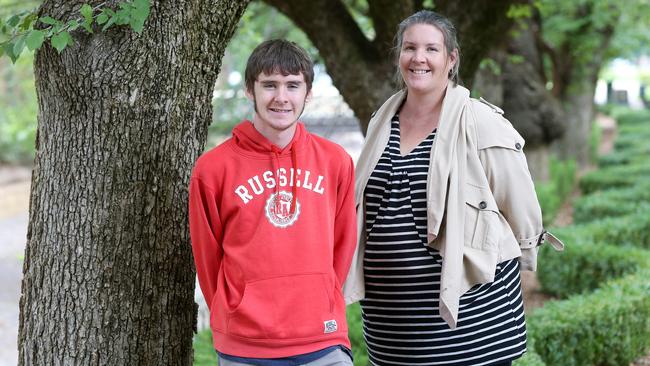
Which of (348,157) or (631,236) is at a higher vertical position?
(348,157)

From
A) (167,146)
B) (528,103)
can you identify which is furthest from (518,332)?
(528,103)

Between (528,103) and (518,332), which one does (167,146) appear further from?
(528,103)

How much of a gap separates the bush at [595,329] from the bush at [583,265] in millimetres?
1174

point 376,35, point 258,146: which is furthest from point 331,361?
point 376,35

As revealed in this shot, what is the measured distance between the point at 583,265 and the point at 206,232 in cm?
619

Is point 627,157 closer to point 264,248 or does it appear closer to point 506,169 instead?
point 506,169

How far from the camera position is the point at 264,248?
8.55 feet

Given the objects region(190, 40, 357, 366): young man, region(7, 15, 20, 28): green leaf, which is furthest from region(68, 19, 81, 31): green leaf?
region(190, 40, 357, 366): young man

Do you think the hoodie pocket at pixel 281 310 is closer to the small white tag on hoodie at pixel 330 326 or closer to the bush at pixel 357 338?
the small white tag on hoodie at pixel 330 326

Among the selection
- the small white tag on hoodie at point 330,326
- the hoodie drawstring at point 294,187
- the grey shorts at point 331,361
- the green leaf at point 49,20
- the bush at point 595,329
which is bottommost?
the bush at point 595,329

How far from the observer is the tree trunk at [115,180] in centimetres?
298

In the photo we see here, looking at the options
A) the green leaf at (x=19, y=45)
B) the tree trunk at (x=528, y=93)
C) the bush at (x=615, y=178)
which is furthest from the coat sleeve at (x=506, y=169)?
the bush at (x=615, y=178)

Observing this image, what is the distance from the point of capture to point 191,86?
311 cm

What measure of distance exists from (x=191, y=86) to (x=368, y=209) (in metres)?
0.80
